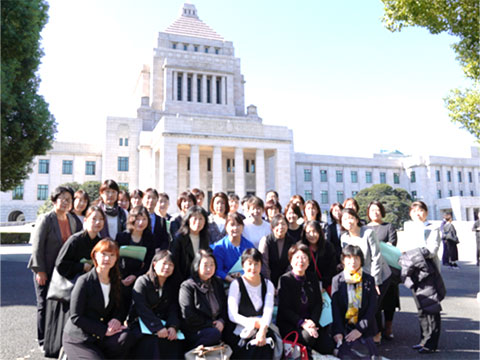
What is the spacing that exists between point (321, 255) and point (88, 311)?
3.24m

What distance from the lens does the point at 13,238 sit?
84.2ft

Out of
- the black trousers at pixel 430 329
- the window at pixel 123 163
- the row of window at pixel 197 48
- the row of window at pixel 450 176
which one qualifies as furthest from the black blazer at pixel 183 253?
the row of window at pixel 450 176

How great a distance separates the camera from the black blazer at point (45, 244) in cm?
531

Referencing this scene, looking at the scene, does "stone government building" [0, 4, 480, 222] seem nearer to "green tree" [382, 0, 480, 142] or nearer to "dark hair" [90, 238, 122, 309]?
"green tree" [382, 0, 480, 142]

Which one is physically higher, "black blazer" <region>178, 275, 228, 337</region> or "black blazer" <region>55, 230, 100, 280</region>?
"black blazer" <region>55, 230, 100, 280</region>

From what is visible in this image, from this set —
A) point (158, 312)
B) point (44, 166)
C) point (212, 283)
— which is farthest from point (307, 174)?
point (158, 312)

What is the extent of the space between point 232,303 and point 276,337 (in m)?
0.66

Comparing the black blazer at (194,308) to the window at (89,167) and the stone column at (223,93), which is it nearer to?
the stone column at (223,93)

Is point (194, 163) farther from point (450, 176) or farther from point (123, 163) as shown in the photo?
point (450, 176)

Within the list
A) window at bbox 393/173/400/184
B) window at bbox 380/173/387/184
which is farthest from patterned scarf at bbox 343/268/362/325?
window at bbox 393/173/400/184

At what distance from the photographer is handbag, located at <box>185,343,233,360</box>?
418 cm

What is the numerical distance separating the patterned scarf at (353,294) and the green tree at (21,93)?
11.0 m

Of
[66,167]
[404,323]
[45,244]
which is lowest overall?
[404,323]

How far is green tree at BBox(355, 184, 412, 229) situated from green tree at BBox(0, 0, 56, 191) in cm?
3238
